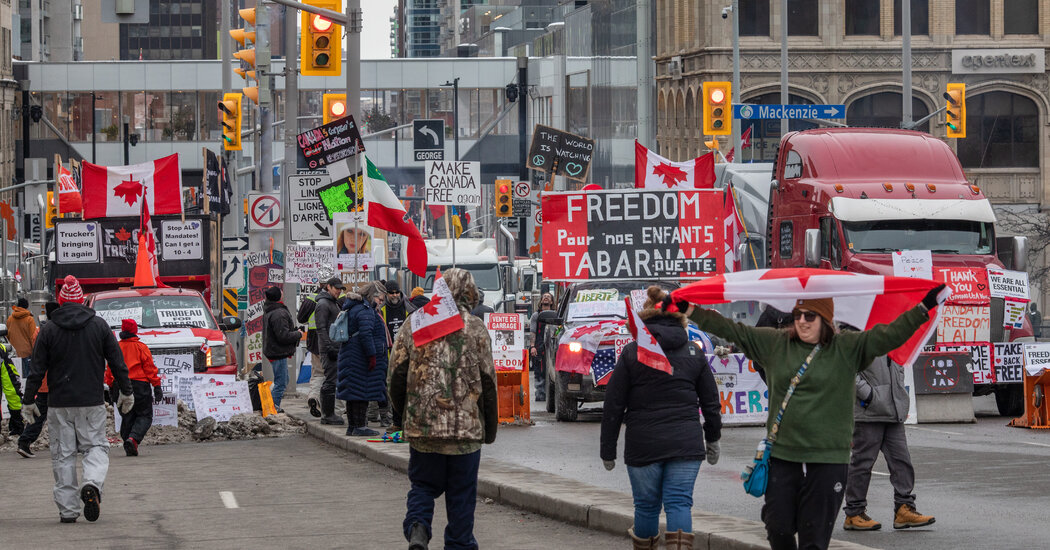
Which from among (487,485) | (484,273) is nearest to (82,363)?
(487,485)

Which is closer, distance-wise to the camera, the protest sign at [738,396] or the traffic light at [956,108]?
the protest sign at [738,396]

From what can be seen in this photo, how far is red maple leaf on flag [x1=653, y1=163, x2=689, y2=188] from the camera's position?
2620 cm

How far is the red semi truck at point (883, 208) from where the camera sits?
21891 mm

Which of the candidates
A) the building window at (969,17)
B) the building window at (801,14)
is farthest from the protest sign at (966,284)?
the building window at (969,17)

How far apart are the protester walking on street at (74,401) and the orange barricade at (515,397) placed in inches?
286

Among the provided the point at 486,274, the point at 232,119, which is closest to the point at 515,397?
the point at 232,119

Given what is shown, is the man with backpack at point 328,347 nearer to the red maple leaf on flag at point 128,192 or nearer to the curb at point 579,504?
the curb at point 579,504

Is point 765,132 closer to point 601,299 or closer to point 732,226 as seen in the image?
point 732,226

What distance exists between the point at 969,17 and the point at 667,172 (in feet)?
108

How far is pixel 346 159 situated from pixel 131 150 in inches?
2642

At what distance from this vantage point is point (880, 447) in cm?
1068

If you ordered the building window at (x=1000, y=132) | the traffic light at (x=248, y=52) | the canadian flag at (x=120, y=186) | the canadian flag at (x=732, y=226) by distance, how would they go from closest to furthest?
the traffic light at (x=248, y=52), the canadian flag at (x=732, y=226), the canadian flag at (x=120, y=186), the building window at (x=1000, y=132)

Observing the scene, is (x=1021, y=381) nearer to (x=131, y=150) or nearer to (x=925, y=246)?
(x=925, y=246)

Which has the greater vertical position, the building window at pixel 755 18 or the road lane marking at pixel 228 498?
the building window at pixel 755 18
